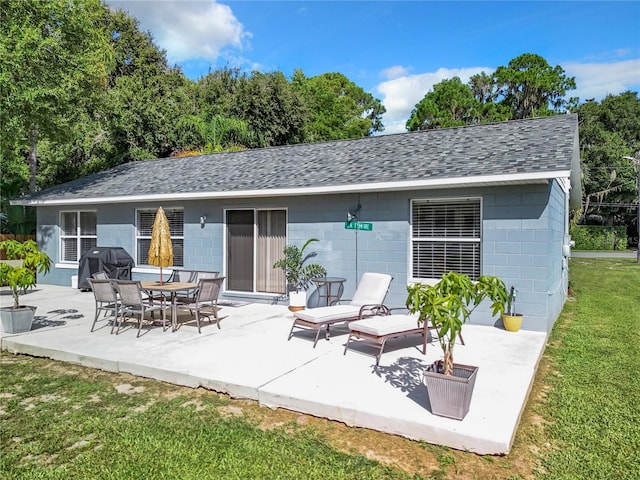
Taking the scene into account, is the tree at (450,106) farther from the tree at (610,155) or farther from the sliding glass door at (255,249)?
the sliding glass door at (255,249)

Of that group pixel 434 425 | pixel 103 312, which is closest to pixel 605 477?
pixel 434 425

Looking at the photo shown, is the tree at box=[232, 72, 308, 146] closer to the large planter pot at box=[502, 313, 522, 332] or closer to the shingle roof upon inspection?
the shingle roof

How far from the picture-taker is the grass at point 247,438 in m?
3.31

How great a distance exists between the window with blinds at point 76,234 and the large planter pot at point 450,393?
39.4 ft

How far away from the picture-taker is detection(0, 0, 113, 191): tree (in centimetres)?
1196

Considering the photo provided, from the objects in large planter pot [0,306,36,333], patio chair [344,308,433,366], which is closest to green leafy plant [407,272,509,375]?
patio chair [344,308,433,366]

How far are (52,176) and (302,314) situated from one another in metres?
23.5

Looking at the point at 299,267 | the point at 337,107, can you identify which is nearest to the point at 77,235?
the point at 299,267

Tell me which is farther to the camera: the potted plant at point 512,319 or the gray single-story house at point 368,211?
the gray single-story house at point 368,211

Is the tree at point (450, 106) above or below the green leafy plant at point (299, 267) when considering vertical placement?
above

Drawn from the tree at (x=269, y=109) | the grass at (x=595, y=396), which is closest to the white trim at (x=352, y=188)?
the grass at (x=595, y=396)

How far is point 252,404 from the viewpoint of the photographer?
4594 millimetres

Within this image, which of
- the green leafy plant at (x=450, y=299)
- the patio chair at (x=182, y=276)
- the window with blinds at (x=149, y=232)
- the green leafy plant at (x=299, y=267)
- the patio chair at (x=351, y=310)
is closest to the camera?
the green leafy plant at (x=450, y=299)

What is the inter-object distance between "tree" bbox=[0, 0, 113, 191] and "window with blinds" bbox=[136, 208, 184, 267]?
4290mm
